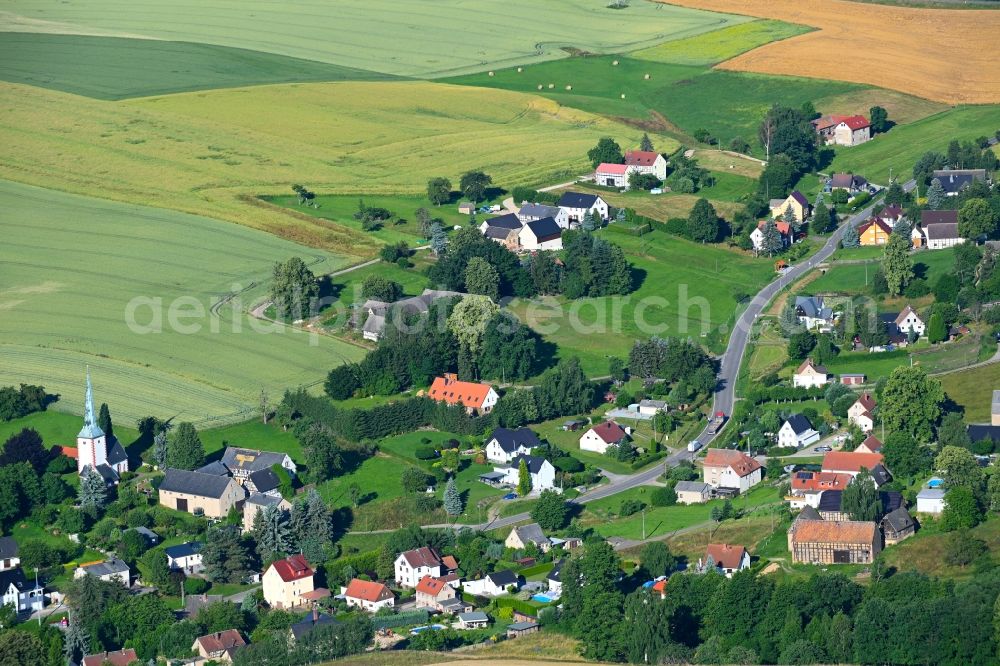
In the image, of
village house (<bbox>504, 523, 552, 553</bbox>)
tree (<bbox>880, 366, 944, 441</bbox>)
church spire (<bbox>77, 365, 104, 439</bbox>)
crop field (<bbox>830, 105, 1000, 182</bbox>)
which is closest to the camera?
village house (<bbox>504, 523, 552, 553</bbox>)

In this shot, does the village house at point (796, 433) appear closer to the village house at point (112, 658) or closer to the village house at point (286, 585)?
the village house at point (286, 585)

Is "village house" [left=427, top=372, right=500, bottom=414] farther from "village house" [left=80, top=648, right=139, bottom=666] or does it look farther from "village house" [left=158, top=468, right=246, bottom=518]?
"village house" [left=80, top=648, right=139, bottom=666]

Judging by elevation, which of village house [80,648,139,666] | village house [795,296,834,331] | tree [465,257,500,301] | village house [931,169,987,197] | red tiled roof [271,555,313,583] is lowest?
village house [80,648,139,666]

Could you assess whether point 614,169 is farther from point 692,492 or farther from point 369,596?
point 369,596

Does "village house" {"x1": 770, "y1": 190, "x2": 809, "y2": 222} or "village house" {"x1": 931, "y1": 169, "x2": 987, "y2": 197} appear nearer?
"village house" {"x1": 931, "y1": 169, "x2": 987, "y2": 197}

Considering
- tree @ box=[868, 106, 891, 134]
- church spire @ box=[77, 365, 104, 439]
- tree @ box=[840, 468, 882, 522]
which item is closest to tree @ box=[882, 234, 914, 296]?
tree @ box=[840, 468, 882, 522]

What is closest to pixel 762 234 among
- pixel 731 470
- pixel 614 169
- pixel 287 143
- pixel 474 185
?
pixel 614 169
